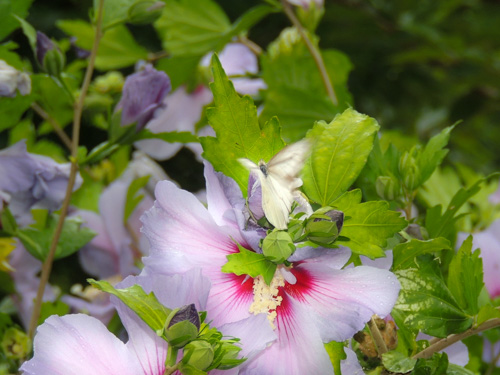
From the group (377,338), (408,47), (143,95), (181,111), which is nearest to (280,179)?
(377,338)

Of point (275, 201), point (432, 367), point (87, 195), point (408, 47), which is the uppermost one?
point (275, 201)

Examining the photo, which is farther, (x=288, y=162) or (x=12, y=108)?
(x=12, y=108)

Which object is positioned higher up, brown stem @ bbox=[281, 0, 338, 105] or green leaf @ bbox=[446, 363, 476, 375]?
brown stem @ bbox=[281, 0, 338, 105]

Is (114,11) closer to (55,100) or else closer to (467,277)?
(55,100)

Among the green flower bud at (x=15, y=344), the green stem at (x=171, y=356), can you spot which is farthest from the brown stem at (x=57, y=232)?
the green stem at (x=171, y=356)

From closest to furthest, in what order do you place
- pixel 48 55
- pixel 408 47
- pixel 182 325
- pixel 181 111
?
pixel 182 325 → pixel 48 55 → pixel 181 111 → pixel 408 47

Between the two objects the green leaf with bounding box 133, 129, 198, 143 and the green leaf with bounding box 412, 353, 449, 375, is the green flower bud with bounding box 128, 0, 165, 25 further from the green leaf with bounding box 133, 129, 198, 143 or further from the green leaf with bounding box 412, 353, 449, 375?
the green leaf with bounding box 412, 353, 449, 375

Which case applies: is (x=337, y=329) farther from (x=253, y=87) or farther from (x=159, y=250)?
(x=253, y=87)

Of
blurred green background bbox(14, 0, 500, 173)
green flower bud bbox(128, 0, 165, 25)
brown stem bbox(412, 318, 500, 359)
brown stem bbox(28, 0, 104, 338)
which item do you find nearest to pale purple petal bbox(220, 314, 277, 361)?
brown stem bbox(412, 318, 500, 359)
